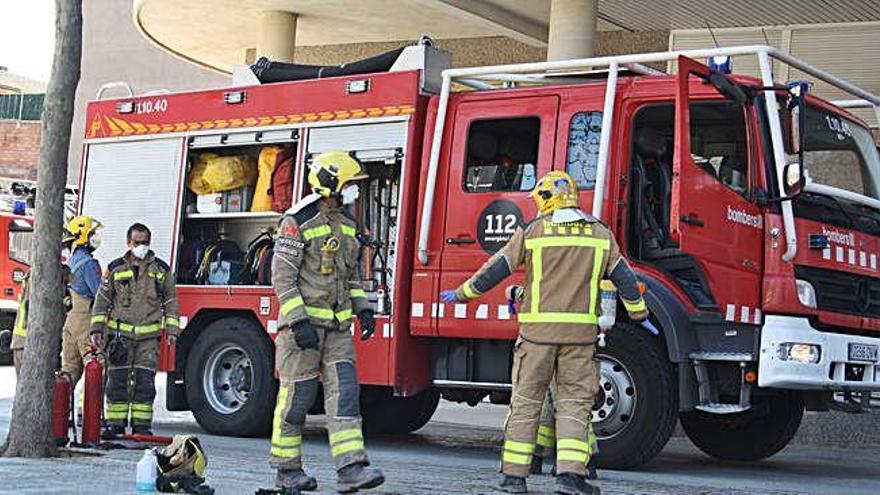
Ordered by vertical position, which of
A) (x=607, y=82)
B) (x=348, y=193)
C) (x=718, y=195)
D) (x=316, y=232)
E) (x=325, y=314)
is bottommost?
(x=325, y=314)

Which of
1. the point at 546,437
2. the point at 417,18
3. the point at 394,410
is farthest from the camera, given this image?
the point at 417,18

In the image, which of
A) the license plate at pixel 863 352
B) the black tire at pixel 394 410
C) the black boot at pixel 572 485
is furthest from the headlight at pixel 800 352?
the black tire at pixel 394 410

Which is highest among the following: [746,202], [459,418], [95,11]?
[95,11]

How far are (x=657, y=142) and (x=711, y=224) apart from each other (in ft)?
2.90

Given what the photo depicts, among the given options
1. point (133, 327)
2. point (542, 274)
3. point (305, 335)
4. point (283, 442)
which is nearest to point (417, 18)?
point (133, 327)

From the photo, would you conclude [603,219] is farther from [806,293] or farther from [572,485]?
[572,485]

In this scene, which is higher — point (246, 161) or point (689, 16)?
point (689, 16)

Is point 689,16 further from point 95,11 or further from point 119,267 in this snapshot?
point 95,11

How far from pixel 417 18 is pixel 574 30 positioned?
9.99 ft

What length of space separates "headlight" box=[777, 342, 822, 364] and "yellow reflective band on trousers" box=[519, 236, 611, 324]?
1.90m

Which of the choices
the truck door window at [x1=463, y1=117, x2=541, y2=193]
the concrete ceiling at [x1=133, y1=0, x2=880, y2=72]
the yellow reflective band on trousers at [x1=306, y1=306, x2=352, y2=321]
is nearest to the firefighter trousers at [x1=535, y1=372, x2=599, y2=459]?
the yellow reflective band on trousers at [x1=306, y1=306, x2=352, y2=321]

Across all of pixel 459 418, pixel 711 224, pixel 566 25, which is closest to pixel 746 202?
pixel 711 224

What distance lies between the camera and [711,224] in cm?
927

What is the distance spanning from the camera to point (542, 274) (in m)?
7.96
